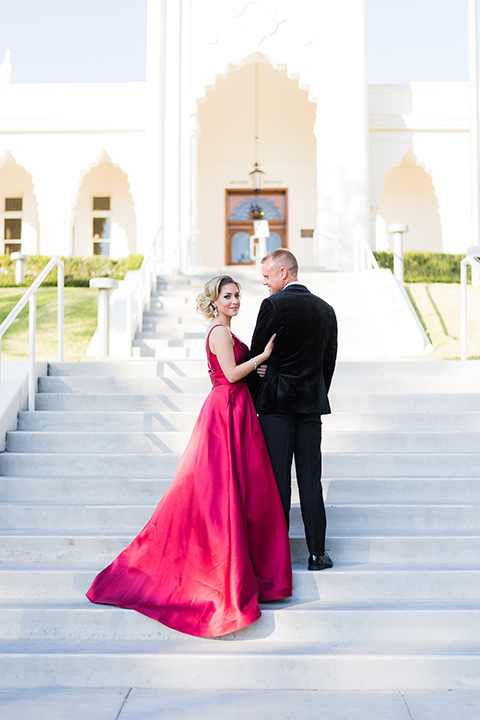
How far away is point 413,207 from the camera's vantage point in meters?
19.6

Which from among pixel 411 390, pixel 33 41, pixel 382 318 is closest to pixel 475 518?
pixel 411 390

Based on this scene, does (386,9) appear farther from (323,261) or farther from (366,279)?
(366,279)

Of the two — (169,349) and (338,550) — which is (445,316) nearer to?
(169,349)

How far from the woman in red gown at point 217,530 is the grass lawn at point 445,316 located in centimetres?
552

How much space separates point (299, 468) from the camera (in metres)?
3.80

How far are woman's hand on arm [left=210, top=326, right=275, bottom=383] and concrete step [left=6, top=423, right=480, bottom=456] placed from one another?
1.44m

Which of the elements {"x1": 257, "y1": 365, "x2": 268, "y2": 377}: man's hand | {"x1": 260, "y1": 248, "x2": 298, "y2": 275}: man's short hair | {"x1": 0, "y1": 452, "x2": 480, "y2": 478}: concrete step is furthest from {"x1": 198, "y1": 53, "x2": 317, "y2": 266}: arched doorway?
{"x1": 257, "y1": 365, "x2": 268, "y2": 377}: man's hand

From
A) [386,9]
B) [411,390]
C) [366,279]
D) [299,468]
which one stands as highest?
[386,9]

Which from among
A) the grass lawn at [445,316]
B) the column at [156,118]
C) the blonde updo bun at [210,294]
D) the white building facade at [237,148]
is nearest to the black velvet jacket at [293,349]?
the blonde updo bun at [210,294]

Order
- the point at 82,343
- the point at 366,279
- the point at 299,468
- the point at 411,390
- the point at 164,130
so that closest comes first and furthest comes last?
the point at 299,468
the point at 411,390
the point at 82,343
the point at 366,279
the point at 164,130

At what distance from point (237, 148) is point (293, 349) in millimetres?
16914

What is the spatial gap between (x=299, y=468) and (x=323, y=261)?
12.8 metres

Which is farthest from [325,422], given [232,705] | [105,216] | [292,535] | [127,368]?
[105,216]

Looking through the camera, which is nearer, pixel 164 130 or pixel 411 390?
pixel 411 390
